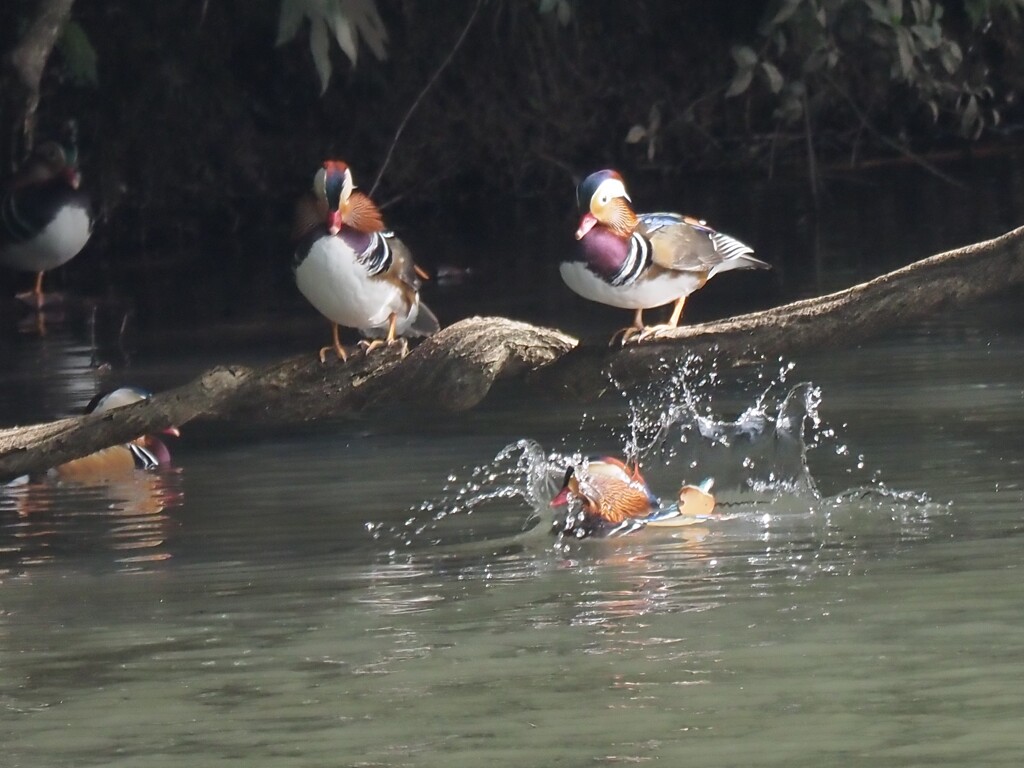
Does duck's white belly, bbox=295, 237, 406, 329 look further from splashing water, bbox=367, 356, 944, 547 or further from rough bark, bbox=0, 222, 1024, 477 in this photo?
splashing water, bbox=367, 356, 944, 547

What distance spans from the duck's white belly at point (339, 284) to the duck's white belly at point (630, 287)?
560 millimetres

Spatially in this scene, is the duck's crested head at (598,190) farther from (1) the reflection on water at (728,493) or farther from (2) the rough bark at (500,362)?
(1) the reflection on water at (728,493)

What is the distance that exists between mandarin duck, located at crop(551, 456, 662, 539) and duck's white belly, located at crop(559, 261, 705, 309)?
535 millimetres

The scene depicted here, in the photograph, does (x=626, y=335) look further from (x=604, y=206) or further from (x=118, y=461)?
(x=118, y=461)

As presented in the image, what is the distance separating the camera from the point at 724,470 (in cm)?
657

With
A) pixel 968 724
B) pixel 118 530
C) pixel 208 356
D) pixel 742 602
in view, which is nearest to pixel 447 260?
pixel 208 356

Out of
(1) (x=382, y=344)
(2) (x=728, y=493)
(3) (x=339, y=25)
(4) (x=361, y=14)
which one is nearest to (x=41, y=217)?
(4) (x=361, y=14)

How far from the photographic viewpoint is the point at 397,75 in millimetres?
15695

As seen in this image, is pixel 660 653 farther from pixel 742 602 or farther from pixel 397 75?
pixel 397 75

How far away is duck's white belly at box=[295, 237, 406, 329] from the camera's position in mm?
6184

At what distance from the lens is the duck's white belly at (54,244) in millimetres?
12750

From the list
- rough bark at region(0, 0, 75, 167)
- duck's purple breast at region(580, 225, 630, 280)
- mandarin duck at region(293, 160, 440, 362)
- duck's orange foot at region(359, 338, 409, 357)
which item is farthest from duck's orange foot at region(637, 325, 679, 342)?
rough bark at region(0, 0, 75, 167)

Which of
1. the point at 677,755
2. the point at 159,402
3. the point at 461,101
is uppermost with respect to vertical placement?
the point at 461,101

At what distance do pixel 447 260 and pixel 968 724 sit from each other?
10099mm
